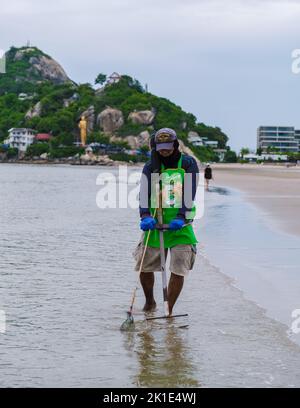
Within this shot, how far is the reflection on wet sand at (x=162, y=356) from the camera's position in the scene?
5.33 metres

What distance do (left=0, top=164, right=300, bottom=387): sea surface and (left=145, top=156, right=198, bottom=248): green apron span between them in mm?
818

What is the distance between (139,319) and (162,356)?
140cm

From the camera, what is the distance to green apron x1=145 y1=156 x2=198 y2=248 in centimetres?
708

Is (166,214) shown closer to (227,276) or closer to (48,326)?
(48,326)

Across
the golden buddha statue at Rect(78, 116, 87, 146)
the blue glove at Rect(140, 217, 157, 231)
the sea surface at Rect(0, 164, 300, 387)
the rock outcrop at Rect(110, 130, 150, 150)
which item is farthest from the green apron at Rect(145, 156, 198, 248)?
the golden buddha statue at Rect(78, 116, 87, 146)

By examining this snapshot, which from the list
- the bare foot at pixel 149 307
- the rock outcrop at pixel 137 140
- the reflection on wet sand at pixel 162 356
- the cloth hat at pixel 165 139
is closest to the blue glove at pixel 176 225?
the cloth hat at pixel 165 139

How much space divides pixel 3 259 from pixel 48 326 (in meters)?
4.71

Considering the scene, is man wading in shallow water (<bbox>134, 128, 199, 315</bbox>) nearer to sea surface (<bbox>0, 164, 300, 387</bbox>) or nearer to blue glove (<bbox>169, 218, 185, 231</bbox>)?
blue glove (<bbox>169, 218, 185, 231</bbox>)

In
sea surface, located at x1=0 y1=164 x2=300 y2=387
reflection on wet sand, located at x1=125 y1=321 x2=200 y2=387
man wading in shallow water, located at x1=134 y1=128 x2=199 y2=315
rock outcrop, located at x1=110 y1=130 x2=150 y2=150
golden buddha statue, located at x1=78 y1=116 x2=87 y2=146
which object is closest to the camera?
reflection on wet sand, located at x1=125 y1=321 x2=200 y2=387

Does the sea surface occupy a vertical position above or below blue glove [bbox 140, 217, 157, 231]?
below

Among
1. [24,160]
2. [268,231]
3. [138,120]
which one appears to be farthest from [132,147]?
[268,231]

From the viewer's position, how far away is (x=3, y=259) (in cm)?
1155

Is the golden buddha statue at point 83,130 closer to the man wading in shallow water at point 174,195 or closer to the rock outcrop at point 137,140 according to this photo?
the rock outcrop at point 137,140

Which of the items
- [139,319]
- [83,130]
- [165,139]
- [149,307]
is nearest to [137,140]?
[83,130]
